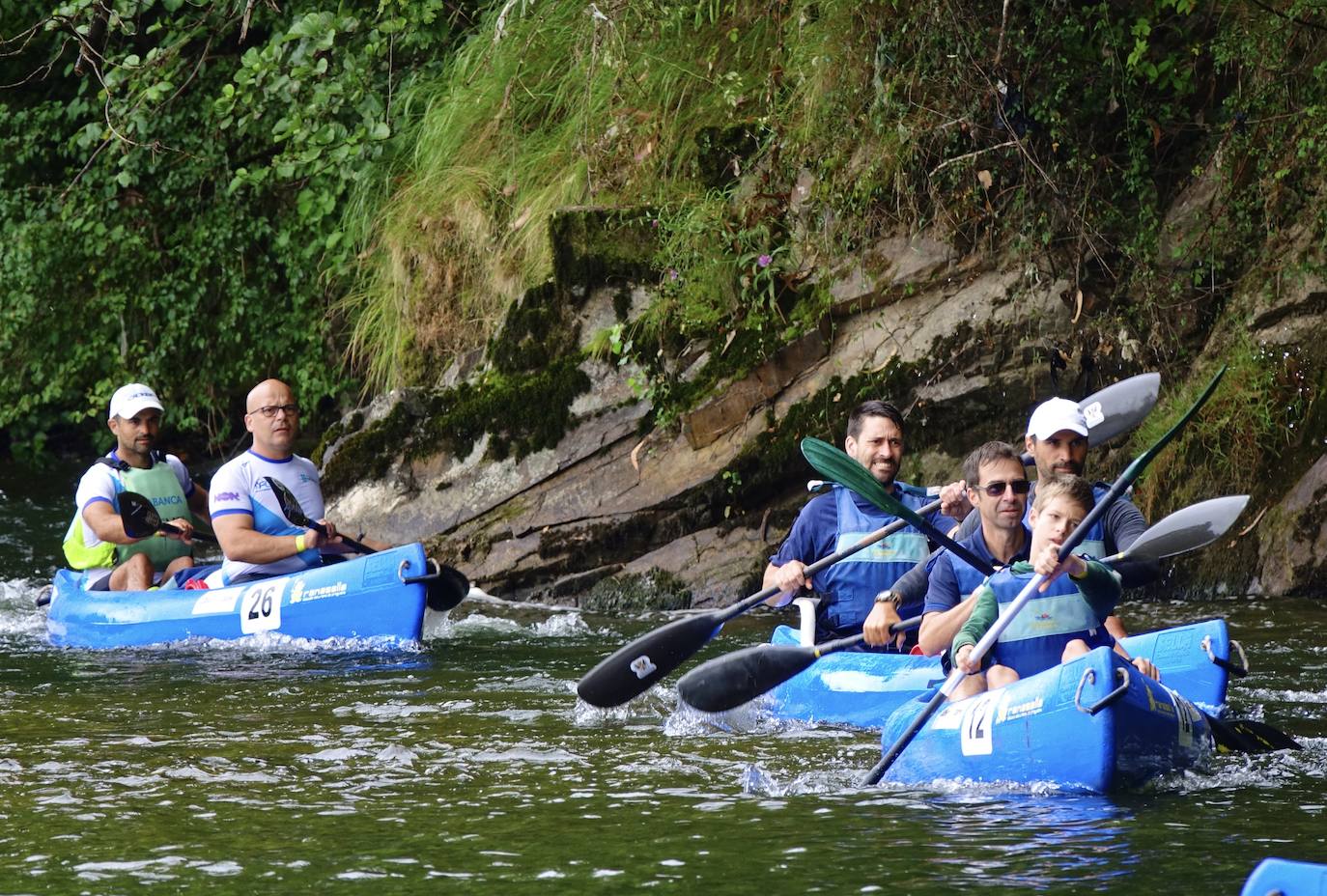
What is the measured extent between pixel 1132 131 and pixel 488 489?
3599 mm

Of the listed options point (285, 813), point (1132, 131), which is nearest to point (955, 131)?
point (1132, 131)

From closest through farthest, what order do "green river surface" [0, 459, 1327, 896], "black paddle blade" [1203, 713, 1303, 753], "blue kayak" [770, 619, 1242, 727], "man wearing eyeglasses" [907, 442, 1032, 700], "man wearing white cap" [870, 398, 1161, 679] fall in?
"green river surface" [0, 459, 1327, 896] → "black paddle blade" [1203, 713, 1303, 753] → "man wearing eyeglasses" [907, 442, 1032, 700] → "blue kayak" [770, 619, 1242, 727] → "man wearing white cap" [870, 398, 1161, 679]

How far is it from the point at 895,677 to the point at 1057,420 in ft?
3.07

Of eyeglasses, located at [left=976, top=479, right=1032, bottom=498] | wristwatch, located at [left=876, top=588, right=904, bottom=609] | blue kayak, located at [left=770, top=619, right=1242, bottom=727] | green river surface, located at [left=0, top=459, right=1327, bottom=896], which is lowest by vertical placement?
green river surface, located at [left=0, top=459, right=1327, bottom=896]

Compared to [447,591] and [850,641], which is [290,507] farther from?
[850,641]

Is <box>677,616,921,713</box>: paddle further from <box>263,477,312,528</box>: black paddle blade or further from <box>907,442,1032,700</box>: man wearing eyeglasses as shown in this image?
<box>263,477,312,528</box>: black paddle blade

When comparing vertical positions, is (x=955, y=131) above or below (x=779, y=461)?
above

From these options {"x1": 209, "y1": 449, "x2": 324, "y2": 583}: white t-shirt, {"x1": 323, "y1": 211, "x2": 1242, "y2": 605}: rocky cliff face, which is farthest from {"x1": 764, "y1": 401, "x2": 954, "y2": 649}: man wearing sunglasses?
{"x1": 209, "y1": 449, "x2": 324, "y2": 583}: white t-shirt

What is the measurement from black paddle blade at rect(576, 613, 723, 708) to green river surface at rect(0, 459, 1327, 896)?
13cm

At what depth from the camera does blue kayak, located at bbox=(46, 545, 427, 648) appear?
278 inches

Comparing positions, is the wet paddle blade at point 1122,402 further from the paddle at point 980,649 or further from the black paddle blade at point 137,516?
the black paddle blade at point 137,516

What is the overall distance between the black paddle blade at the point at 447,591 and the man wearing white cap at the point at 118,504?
131 cm

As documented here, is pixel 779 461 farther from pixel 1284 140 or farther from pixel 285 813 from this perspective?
pixel 285 813

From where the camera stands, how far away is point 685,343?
848 cm
